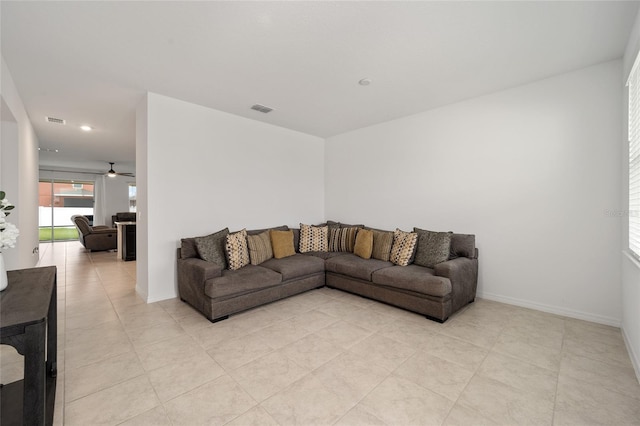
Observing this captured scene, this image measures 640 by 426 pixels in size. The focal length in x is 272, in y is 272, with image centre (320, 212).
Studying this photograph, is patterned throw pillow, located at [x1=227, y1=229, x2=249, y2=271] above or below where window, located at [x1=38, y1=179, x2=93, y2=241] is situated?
below

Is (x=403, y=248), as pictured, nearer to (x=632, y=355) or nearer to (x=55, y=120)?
(x=632, y=355)

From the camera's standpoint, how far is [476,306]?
3.36 m

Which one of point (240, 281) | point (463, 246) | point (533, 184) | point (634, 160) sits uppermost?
point (634, 160)

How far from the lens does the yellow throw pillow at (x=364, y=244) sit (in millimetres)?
4141

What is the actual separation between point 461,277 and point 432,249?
1.72 ft

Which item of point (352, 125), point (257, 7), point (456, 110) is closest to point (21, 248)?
point (257, 7)

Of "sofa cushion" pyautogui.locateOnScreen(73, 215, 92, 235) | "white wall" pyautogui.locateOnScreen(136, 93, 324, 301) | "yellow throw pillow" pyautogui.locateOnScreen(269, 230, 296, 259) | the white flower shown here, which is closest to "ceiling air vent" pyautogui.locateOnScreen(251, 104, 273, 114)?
"white wall" pyautogui.locateOnScreen(136, 93, 324, 301)

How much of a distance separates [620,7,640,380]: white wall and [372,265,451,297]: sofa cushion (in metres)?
1.35

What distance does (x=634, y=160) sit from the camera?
2.25 metres

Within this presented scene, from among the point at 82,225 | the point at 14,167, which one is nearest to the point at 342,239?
the point at 14,167

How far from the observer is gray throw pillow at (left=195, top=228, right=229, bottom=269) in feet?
11.1

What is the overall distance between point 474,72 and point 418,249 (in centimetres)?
220

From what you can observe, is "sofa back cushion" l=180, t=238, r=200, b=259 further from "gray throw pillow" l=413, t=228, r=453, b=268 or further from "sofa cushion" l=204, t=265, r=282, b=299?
"gray throw pillow" l=413, t=228, r=453, b=268

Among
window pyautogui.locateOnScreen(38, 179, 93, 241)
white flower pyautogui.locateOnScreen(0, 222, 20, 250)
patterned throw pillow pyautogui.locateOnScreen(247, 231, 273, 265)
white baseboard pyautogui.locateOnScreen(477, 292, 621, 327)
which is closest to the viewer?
white flower pyautogui.locateOnScreen(0, 222, 20, 250)
